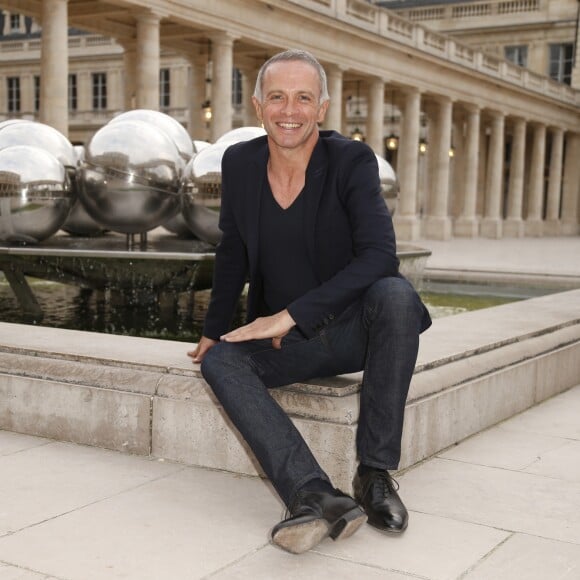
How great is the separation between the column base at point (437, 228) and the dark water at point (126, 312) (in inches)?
1138

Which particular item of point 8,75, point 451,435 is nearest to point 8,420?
point 451,435

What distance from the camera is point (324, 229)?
13.2 feet

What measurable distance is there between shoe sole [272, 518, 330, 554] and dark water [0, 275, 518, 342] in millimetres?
4667

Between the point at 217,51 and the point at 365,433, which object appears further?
the point at 217,51

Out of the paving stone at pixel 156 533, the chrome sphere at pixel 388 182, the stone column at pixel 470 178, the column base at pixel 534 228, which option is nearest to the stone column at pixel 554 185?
the column base at pixel 534 228

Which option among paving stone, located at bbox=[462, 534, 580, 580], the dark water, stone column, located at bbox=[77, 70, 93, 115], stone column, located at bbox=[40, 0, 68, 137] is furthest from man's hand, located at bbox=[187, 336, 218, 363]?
stone column, located at bbox=[77, 70, 93, 115]

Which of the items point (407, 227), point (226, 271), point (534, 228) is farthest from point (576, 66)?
point (226, 271)

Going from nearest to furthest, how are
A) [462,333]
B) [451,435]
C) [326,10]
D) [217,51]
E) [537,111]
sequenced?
[451,435]
[462,333]
[217,51]
[326,10]
[537,111]

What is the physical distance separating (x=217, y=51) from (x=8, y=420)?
967 inches

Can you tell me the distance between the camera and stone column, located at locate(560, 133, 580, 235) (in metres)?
57.3

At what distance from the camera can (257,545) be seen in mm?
3551

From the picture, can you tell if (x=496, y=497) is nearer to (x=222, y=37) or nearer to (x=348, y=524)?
(x=348, y=524)

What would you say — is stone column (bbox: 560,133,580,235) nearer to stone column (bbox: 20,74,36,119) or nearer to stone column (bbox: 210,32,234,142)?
stone column (bbox: 20,74,36,119)

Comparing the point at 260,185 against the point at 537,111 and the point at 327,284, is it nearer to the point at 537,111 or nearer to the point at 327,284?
the point at 327,284
